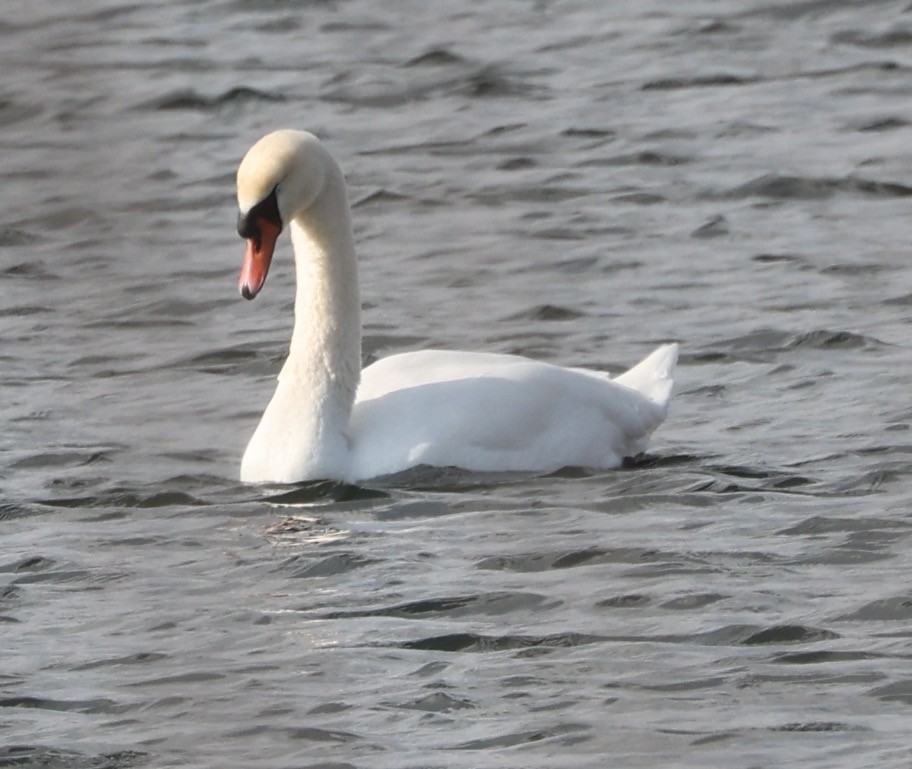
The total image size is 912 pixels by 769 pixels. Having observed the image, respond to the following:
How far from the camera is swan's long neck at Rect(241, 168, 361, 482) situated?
7.59 m

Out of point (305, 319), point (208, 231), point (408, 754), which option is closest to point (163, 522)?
point (305, 319)

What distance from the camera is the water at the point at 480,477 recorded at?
4879mm

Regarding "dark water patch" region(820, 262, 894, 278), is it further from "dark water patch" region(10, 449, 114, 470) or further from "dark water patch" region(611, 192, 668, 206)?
"dark water patch" region(10, 449, 114, 470)

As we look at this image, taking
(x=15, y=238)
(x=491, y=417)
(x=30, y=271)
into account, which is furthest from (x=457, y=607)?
(x=15, y=238)

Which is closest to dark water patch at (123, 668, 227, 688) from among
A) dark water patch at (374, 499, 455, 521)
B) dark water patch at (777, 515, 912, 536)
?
dark water patch at (374, 499, 455, 521)

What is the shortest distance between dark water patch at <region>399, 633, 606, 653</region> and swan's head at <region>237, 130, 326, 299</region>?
1947mm

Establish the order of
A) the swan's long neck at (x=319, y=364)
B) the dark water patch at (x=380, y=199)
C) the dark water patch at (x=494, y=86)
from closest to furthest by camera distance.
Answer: the swan's long neck at (x=319, y=364)
the dark water patch at (x=380, y=199)
the dark water patch at (x=494, y=86)

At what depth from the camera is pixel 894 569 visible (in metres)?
6.17

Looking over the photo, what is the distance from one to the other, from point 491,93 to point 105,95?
11446mm

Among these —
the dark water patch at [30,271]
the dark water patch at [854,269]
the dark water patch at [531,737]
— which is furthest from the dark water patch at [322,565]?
the dark water patch at [30,271]

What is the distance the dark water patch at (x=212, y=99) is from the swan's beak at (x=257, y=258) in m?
7.35

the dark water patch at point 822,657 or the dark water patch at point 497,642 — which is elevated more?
the dark water patch at point 497,642

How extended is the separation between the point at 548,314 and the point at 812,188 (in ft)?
8.16

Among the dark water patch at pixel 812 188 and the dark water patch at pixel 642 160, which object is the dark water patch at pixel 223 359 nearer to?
the dark water patch at pixel 812 188
